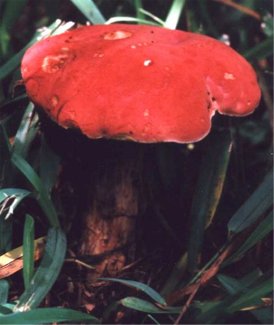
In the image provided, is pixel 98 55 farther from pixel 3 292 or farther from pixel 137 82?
pixel 3 292

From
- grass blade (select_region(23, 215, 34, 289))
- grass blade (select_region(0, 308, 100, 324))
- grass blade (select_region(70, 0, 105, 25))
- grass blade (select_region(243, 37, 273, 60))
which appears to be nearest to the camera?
grass blade (select_region(0, 308, 100, 324))

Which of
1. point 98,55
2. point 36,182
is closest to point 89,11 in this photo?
point 98,55

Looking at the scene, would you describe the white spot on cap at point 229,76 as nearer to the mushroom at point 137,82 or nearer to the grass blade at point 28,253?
the mushroom at point 137,82

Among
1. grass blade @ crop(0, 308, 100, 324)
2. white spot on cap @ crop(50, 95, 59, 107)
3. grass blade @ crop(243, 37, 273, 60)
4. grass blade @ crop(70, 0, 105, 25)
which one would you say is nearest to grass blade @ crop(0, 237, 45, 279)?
grass blade @ crop(0, 308, 100, 324)

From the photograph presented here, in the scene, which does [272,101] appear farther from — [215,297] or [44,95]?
[44,95]

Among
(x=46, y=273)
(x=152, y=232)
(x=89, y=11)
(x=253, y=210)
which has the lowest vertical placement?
(x=152, y=232)

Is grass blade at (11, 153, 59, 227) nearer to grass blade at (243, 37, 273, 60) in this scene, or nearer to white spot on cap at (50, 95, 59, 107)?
white spot on cap at (50, 95, 59, 107)
